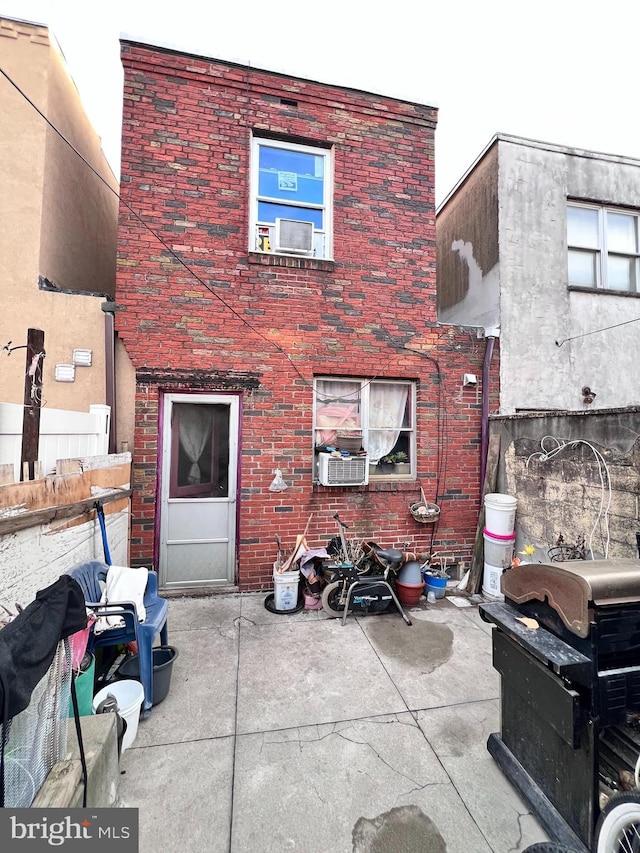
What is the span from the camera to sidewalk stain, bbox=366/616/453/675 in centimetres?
351

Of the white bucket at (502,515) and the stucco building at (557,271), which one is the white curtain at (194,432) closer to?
the white bucket at (502,515)

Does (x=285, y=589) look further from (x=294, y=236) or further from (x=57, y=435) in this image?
(x=294, y=236)

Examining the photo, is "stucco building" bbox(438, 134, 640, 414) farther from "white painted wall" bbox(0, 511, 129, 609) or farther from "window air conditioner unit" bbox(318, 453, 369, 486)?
"white painted wall" bbox(0, 511, 129, 609)

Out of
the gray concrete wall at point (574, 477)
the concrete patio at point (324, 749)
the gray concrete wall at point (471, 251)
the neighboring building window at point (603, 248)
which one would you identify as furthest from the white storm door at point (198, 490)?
the neighboring building window at point (603, 248)

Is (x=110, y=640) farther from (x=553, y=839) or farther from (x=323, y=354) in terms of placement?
(x=323, y=354)

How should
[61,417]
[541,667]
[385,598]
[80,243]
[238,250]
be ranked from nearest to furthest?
[541,667]
[61,417]
[385,598]
[238,250]
[80,243]

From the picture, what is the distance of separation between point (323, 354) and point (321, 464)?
1450 millimetres

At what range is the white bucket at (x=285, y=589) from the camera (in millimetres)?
4355

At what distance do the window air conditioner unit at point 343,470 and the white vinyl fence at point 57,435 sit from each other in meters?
2.50

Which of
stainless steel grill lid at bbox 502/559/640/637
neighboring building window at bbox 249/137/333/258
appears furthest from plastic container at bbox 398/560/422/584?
neighboring building window at bbox 249/137/333/258

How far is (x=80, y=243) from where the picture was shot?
538 centimetres

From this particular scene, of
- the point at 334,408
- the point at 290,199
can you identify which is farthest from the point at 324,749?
the point at 290,199

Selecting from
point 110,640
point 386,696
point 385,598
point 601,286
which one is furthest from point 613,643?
point 601,286

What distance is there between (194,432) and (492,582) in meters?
4.27
